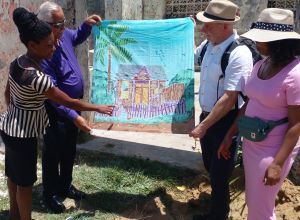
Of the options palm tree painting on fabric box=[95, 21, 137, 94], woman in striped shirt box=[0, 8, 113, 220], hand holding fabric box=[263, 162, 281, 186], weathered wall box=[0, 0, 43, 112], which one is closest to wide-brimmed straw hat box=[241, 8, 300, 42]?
hand holding fabric box=[263, 162, 281, 186]

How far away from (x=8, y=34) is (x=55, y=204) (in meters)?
2.32

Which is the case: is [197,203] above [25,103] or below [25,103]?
below

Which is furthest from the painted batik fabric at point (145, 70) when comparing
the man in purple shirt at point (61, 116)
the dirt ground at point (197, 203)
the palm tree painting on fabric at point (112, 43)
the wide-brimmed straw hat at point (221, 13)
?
the wide-brimmed straw hat at point (221, 13)

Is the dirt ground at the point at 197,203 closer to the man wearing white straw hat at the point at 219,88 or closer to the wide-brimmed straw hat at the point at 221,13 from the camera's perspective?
the man wearing white straw hat at the point at 219,88

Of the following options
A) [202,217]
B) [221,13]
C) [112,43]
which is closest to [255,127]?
[221,13]

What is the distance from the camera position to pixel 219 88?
10.5ft

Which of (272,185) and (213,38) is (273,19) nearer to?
(213,38)

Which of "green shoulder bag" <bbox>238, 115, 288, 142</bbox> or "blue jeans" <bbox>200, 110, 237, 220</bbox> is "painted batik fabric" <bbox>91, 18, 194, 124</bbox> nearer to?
"blue jeans" <bbox>200, 110, 237, 220</bbox>

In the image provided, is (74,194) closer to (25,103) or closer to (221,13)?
(25,103)

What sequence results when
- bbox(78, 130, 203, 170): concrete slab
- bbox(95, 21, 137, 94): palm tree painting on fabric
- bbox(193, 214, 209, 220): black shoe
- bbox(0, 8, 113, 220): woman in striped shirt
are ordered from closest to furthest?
1. bbox(0, 8, 113, 220): woman in striped shirt
2. bbox(193, 214, 209, 220): black shoe
3. bbox(95, 21, 137, 94): palm tree painting on fabric
4. bbox(78, 130, 203, 170): concrete slab

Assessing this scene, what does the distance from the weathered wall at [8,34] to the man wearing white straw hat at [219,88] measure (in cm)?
267

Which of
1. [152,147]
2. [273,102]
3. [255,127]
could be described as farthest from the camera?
[152,147]

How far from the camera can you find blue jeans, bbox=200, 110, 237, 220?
3.28m

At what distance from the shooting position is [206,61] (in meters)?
3.30
